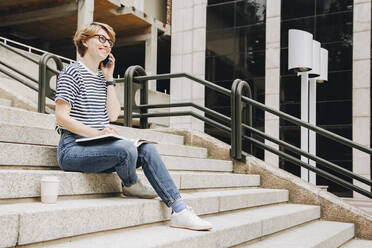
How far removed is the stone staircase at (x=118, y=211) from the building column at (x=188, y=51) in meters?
12.3

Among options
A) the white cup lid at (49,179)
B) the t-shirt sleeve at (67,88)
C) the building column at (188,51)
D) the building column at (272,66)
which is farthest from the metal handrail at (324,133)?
the building column at (188,51)

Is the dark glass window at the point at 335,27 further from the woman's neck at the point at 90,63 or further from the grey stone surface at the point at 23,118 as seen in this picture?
the woman's neck at the point at 90,63

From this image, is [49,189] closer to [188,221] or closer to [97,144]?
[97,144]

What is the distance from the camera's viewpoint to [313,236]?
167 inches

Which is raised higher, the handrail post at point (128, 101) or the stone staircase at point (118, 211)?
the handrail post at point (128, 101)

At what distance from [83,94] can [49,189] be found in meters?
0.86

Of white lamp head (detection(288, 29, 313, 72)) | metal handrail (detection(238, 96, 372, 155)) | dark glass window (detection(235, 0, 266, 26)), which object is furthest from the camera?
dark glass window (detection(235, 0, 266, 26))

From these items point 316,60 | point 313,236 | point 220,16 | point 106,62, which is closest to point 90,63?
point 106,62

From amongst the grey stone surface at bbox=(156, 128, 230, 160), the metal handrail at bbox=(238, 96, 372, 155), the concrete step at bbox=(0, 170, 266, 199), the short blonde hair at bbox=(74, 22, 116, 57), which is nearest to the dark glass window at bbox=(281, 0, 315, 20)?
the grey stone surface at bbox=(156, 128, 230, 160)

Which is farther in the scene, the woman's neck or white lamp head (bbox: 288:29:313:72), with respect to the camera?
white lamp head (bbox: 288:29:313:72)

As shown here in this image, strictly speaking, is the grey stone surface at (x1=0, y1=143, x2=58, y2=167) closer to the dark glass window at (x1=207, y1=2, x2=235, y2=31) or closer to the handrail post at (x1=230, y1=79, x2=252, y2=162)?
the handrail post at (x1=230, y1=79, x2=252, y2=162)

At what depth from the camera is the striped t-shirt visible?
330 cm

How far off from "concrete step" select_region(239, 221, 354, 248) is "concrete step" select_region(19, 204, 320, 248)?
76 mm

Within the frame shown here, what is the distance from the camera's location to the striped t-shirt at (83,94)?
330cm
